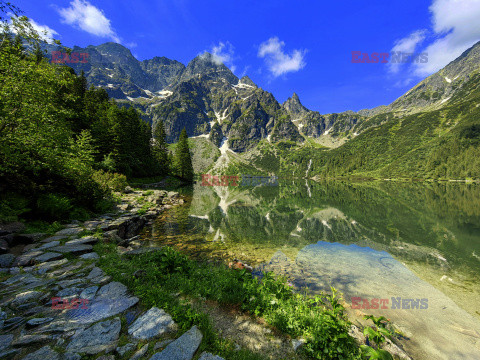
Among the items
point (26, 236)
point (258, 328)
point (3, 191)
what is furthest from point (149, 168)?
point (258, 328)

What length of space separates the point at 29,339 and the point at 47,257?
16.1 feet

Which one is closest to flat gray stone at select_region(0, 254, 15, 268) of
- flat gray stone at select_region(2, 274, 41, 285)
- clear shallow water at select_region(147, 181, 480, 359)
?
flat gray stone at select_region(2, 274, 41, 285)

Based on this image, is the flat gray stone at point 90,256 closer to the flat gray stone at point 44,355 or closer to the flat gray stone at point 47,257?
the flat gray stone at point 47,257

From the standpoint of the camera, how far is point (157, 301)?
4.81 meters

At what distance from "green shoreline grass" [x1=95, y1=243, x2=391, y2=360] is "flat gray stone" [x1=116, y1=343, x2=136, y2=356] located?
98 centimetres

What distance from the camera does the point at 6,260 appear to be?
6.24 meters

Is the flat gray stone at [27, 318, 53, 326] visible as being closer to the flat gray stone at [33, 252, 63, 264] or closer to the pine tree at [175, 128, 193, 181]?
the flat gray stone at [33, 252, 63, 264]

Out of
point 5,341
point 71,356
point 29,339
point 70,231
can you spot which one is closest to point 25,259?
point 70,231

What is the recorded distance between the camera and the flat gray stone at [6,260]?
607cm

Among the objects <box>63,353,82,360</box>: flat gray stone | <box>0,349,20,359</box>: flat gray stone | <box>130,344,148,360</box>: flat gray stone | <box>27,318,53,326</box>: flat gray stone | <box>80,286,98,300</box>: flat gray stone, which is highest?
<box>0,349,20,359</box>: flat gray stone

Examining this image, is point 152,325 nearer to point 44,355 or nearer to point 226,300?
point 44,355

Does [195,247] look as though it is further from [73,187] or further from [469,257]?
[469,257]

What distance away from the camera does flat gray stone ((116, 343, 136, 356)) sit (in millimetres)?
3211

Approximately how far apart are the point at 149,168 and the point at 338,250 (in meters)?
47.9
